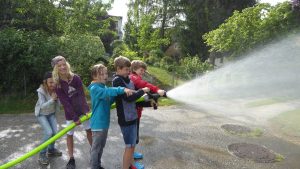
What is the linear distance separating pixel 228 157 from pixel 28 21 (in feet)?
33.1

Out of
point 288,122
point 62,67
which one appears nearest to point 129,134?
point 62,67

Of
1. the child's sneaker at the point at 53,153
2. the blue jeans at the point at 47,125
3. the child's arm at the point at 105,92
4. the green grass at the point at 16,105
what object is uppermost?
the child's arm at the point at 105,92

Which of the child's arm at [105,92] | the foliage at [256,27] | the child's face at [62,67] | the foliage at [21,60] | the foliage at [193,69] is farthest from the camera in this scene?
the foliage at [193,69]

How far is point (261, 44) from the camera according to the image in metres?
14.8

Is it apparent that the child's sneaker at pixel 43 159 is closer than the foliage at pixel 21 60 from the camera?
Yes

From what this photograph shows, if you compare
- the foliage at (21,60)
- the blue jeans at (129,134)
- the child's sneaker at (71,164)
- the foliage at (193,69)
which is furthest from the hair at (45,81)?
the foliage at (193,69)

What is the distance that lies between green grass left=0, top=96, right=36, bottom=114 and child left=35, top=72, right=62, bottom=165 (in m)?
4.76

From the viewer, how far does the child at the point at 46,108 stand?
17.1ft

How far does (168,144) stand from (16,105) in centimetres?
581

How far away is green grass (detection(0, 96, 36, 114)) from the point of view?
972cm

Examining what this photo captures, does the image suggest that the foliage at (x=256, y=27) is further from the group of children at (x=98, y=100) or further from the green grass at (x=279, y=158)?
the group of children at (x=98, y=100)

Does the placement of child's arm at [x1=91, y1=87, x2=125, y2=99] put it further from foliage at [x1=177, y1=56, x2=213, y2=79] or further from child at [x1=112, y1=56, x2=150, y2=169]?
foliage at [x1=177, y1=56, x2=213, y2=79]

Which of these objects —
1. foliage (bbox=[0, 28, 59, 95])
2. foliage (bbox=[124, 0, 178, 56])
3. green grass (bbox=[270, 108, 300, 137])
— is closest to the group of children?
green grass (bbox=[270, 108, 300, 137])

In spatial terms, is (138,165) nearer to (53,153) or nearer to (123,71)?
(53,153)
